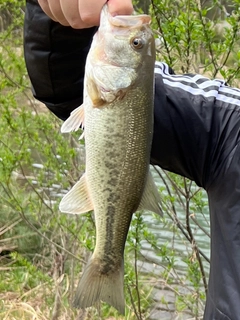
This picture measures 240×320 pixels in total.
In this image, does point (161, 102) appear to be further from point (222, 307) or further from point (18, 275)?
point (18, 275)

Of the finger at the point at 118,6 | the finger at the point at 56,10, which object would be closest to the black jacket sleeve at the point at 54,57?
the finger at the point at 56,10

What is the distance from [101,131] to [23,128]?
227cm

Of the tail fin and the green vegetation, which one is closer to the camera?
the tail fin

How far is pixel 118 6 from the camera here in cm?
127

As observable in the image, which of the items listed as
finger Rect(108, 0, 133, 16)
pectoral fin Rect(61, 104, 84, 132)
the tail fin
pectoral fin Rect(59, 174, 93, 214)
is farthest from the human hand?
the tail fin

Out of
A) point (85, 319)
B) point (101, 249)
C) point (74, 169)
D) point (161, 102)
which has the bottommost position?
point (85, 319)

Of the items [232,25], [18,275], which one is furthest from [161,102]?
[18,275]

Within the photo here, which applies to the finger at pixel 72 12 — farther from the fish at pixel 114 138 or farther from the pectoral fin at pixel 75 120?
the pectoral fin at pixel 75 120

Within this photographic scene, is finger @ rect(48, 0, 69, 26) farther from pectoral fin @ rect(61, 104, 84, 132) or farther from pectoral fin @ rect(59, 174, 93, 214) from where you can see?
pectoral fin @ rect(59, 174, 93, 214)

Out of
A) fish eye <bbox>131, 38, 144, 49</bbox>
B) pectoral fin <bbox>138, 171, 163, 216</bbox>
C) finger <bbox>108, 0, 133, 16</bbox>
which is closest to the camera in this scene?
finger <bbox>108, 0, 133, 16</bbox>

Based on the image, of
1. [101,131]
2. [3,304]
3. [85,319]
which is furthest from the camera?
[3,304]

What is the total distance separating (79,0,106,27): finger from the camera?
128 cm

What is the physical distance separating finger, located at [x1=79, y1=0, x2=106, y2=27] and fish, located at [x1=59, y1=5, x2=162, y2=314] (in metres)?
0.01

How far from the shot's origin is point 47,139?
3730 millimetres
